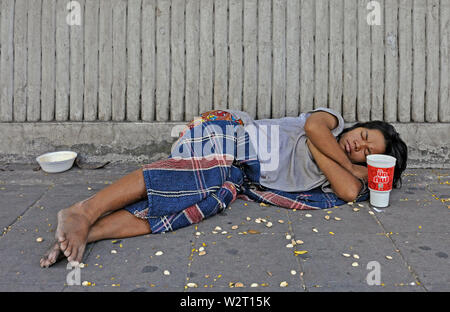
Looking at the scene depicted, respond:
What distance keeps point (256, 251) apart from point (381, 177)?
107cm

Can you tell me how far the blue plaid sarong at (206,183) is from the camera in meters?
2.97

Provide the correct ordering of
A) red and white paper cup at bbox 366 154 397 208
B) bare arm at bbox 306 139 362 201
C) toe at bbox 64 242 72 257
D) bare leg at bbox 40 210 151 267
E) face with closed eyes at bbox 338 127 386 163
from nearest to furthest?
toe at bbox 64 242 72 257, bare leg at bbox 40 210 151 267, red and white paper cup at bbox 366 154 397 208, bare arm at bbox 306 139 362 201, face with closed eyes at bbox 338 127 386 163

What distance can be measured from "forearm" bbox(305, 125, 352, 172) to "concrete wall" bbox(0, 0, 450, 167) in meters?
0.94

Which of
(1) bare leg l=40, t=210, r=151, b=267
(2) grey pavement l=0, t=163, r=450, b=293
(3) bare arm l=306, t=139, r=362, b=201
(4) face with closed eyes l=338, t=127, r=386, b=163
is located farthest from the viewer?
(4) face with closed eyes l=338, t=127, r=386, b=163

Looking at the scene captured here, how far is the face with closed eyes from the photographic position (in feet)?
11.4

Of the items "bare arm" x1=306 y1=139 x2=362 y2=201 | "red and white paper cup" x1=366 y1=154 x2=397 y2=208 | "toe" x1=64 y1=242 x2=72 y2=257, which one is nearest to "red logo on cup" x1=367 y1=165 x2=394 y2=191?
"red and white paper cup" x1=366 y1=154 x2=397 y2=208

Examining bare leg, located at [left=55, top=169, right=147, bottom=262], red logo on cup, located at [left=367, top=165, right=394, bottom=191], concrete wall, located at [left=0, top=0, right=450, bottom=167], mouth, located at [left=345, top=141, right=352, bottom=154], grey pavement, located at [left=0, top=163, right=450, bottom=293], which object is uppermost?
concrete wall, located at [left=0, top=0, right=450, bottom=167]

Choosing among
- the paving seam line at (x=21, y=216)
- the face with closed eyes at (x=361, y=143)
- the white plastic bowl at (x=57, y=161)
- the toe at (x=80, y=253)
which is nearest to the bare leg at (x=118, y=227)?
the toe at (x=80, y=253)

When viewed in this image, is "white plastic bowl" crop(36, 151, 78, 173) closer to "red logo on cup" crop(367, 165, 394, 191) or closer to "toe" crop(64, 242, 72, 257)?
"toe" crop(64, 242, 72, 257)

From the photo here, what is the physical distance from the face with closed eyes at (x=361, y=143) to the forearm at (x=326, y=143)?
0.48 ft

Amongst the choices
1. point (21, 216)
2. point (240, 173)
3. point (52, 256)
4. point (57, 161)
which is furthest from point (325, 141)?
point (57, 161)

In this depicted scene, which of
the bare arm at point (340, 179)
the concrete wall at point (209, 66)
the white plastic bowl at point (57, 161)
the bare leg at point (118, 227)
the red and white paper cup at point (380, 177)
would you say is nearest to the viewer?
the bare leg at point (118, 227)

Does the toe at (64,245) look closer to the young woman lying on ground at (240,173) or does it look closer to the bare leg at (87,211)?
the bare leg at (87,211)

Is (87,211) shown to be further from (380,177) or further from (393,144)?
(393,144)
